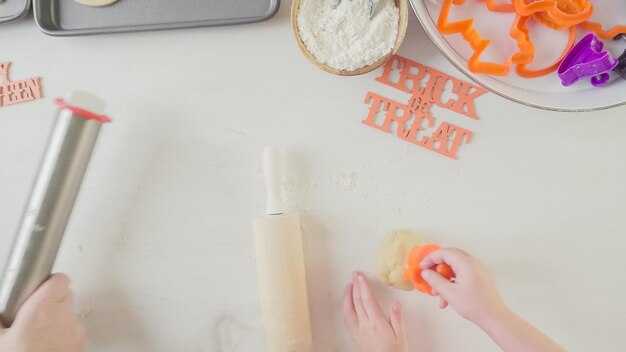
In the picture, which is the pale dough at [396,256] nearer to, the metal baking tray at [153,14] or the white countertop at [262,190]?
the white countertop at [262,190]

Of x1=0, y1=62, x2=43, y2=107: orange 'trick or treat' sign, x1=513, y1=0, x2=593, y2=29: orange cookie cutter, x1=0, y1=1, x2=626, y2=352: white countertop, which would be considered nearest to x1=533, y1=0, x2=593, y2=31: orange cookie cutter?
x1=513, y1=0, x2=593, y2=29: orange cookie cutter

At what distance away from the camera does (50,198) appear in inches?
20.7

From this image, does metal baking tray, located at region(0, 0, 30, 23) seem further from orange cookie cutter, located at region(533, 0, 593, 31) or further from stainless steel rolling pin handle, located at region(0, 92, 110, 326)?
orange cookie cutter, located at region(533, 0, 593, 31)

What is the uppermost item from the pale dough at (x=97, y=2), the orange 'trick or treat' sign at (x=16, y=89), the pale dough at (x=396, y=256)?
the pale dough at (x=97, y=2)

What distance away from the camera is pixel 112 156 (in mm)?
617

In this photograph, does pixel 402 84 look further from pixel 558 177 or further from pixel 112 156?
pixel 112 156

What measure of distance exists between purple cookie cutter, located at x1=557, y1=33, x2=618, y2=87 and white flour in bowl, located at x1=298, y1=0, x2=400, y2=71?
203mm

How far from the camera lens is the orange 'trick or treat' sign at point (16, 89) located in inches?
24.3

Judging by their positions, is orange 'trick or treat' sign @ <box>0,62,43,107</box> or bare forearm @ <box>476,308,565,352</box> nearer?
bare forearm @ <box>476,308,565,352</box>

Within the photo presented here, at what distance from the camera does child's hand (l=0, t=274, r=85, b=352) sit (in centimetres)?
52

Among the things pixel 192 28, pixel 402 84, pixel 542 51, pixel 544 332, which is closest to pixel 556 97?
pixel 542 51

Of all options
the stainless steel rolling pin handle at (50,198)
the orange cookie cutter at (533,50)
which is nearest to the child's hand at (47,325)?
the stainless steel rolling pin handle at (50,198)

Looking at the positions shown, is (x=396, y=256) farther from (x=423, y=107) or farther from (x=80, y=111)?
(x=80, y=111)

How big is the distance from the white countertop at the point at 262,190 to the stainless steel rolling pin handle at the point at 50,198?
8cm
